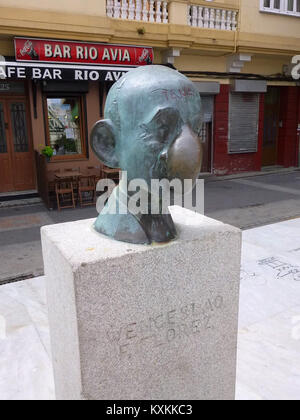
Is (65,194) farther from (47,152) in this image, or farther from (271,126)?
(271,126)

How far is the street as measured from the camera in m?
5.02

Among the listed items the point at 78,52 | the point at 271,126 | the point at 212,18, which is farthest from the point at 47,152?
the point at 271,126

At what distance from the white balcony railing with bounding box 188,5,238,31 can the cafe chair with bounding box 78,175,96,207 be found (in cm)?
483

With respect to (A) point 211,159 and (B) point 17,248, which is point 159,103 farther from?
(A) point 211,159

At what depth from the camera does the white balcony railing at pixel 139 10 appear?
8.27 m

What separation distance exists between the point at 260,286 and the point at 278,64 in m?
9.74

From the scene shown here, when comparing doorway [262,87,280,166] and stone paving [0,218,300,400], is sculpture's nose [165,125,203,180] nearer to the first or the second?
stone paving [0,218,300,400]

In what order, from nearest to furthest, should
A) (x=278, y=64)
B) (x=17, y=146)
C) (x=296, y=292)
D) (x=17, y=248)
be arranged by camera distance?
(x=296, y=292) < (x=17, y=248) < (x=17, y=146) < (x=278, y=64)

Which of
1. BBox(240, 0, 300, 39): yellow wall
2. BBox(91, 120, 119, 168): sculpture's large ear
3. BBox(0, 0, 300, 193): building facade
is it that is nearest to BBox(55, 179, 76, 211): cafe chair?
BBox(0, 0, 300, 193): building facade

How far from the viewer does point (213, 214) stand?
7145mm

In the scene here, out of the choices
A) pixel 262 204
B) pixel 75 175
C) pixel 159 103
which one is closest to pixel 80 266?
pixel 159 103

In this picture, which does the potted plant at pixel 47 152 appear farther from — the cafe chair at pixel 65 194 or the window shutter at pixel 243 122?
the window shutter at pixel 243 122

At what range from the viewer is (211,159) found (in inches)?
439

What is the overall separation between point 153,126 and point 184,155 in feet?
0.64
